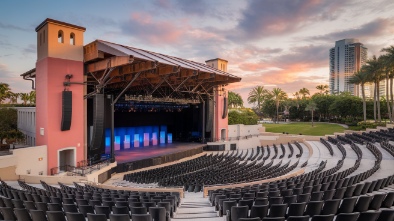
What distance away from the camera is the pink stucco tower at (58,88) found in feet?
68.0

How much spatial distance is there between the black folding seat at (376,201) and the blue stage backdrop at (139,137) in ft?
103

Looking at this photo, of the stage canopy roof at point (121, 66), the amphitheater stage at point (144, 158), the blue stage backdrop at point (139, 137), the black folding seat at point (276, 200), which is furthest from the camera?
the blue stage backdrop at point (139, 137)

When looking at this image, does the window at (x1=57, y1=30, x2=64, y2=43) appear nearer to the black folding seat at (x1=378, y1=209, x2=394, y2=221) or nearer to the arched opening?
the arched opening

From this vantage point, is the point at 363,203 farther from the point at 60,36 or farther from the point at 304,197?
the point at 60,36

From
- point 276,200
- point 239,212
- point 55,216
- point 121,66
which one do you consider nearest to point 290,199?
point 276,200

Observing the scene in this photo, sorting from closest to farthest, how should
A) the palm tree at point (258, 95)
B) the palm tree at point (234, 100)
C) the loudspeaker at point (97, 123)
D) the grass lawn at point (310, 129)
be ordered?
1. the loudspeaker at point (97, 123)
2. the grass lawn at point (310, 129)
3. the palm tree at point (258, 95)
4. the palm tree at point (234, 100)

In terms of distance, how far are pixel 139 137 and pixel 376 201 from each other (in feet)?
119

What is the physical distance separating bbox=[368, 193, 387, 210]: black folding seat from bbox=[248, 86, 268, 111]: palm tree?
8614cm

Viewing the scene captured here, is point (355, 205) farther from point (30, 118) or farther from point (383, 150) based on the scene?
point (30, 118)

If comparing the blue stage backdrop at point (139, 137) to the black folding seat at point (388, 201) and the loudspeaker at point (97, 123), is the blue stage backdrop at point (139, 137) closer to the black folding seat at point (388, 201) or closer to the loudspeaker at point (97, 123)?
the loudspeaker at point (97, 123)

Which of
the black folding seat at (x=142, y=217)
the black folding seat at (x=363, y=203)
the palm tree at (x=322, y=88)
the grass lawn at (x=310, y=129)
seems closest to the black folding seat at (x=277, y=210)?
the black folding seat at (x=363, y=203)

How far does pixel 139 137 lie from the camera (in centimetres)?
3978

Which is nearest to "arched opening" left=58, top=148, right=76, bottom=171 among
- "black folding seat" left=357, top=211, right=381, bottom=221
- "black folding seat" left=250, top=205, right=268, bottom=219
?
"black folding seat" left=250, top=205, right=268, bottom=219

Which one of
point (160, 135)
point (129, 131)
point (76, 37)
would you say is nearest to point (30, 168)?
point (76, 37)
